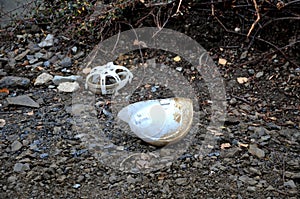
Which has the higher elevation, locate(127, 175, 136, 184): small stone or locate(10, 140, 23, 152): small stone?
locate(10, 140, 23, 152): small stone

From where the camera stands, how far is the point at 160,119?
5.66 ft

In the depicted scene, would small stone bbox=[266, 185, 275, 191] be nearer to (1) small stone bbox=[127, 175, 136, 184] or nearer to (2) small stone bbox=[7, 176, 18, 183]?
(1) small stone bbox=[127, 175, 136, 184]

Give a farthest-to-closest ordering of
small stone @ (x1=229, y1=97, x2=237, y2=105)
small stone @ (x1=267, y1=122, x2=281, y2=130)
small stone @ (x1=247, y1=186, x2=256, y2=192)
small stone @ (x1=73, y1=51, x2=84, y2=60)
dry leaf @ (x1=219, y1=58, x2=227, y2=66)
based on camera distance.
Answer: small stone @ (x1=73, y1=51, x2=84, y2=60)
dry leaf @ (x1=219, y1=58, x2=227, y2=66)
small stone @ (x1=229, y1=97, x2=237, y2=105)
small stone @ (x1=267, y1=122, x2=281, y2=130)
small stone @ (x1=247, y1=186, x2=256, y2=192)

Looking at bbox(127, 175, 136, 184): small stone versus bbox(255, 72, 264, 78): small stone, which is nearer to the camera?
bbox(127, 175, 136, 184): small stone

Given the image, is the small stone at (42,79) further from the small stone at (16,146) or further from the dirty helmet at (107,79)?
the small stone at (16,146)

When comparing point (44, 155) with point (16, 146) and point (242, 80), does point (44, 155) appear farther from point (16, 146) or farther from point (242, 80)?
point (242, 80)

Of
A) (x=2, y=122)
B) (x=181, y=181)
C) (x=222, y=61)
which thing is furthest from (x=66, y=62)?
(x=181, y=181)

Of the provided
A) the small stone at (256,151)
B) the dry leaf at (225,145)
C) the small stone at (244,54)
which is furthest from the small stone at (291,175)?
the small stone at (244,54)

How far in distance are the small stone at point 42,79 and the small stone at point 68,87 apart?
0.27ft

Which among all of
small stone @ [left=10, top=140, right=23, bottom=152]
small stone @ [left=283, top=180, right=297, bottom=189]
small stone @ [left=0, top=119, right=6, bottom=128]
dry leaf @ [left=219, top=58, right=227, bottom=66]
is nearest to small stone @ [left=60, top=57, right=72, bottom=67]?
small stone @ [left=0, top=119, right=6, bottom=128]

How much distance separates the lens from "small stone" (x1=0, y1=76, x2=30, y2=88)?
212cm

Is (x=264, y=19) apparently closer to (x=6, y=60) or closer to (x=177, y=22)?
(x=177, y=22)

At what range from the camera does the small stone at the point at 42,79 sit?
6.97 ft

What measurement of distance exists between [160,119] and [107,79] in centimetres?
45
